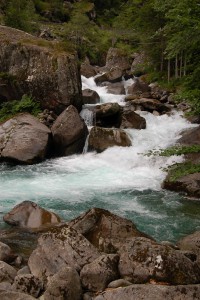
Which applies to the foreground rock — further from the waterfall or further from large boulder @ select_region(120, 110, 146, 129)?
the waterfall

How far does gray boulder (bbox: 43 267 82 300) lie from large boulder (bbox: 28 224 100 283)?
0.61 m

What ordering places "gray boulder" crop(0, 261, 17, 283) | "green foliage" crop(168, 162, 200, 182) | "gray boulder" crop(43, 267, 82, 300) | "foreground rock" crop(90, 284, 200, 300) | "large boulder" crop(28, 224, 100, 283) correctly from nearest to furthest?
"foreground rock" crop(90, 284, 200, 300), "gray boulder" crop(43, 267, 82, 300), "gray boulder" crop(0, 261, 17, 283), "large boulder" crop(28, 224, 100, 283), "green foliage" crop(168, 162, 200, 182)

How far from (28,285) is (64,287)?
86cm

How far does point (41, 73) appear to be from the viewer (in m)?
24.2

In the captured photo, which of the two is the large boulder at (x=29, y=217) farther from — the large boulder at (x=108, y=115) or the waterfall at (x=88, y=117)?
the large boulder at (x=108, y=115)

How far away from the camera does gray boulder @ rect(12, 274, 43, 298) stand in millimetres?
7375

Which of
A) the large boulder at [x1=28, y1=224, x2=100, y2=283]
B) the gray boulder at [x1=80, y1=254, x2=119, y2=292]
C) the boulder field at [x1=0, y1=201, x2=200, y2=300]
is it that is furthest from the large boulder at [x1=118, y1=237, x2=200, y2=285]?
the large boulder at [x1=28, y1=224, x2=100, y2=283]

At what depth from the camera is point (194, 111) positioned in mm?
11164

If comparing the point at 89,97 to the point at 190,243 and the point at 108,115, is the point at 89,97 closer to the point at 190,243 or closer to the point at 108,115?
the point at 108,115

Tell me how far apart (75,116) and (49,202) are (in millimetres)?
8527

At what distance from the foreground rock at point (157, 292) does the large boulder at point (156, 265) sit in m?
0.64

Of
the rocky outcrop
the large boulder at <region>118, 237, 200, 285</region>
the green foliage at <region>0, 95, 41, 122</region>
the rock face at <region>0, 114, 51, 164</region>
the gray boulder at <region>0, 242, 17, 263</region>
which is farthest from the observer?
the rocky outcrop

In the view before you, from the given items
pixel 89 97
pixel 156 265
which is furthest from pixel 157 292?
pixel 89 97

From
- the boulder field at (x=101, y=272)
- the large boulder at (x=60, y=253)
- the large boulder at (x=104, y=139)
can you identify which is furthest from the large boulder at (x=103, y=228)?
the large boulder at (x=104, y=139)
